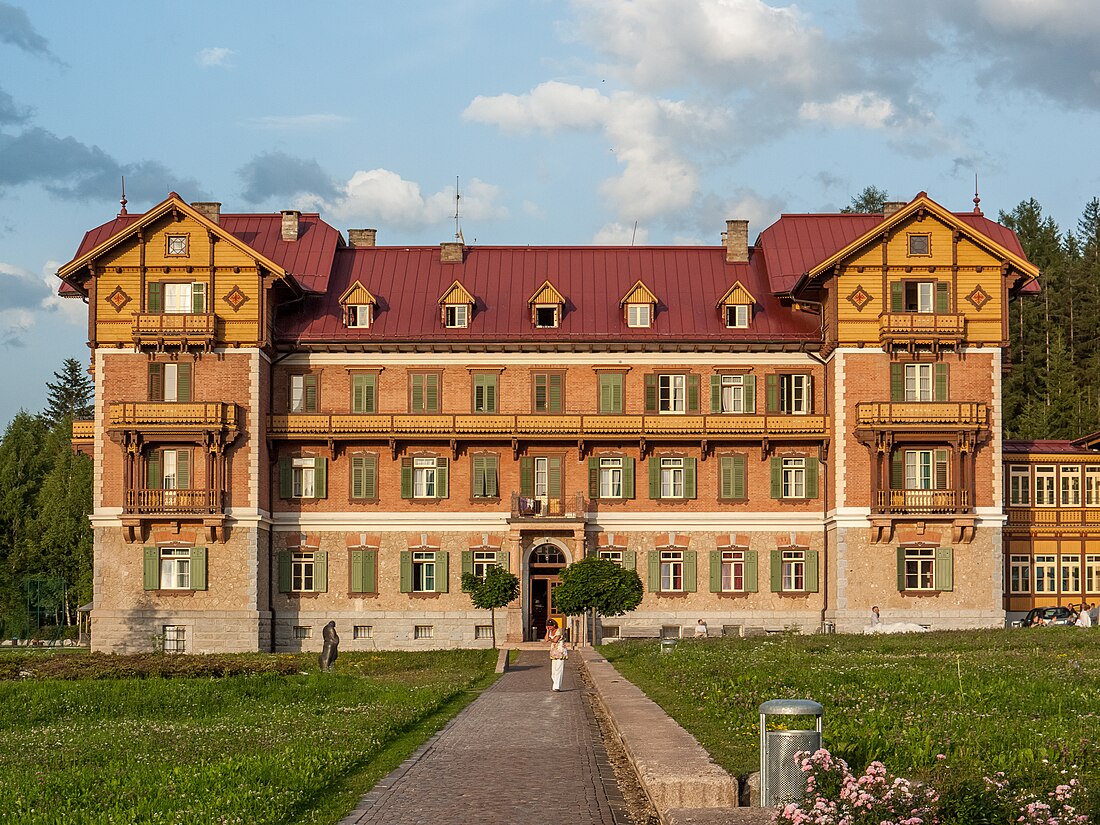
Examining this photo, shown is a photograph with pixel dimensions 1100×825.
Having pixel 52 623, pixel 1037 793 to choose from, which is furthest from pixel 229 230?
pixel 1037 793

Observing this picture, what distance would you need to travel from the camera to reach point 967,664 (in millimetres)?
31891

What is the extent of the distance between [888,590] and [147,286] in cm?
3035

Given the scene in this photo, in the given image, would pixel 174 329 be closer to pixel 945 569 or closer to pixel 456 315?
pixel 456 315

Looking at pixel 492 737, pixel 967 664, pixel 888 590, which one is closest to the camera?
pixel 492 737

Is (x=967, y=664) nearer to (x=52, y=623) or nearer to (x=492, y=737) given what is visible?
(x=492, y=737)

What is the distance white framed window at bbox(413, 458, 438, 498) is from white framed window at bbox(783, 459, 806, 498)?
13.8m

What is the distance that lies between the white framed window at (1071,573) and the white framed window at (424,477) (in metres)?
25.9

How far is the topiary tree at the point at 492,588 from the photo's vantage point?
57781mm

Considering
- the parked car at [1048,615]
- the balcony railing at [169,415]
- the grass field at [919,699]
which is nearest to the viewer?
the grass field at [919,699]

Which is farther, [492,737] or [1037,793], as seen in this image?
[492,737]

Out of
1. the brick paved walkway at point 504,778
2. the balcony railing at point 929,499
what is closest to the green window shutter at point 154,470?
the balcony railing at point 929,499

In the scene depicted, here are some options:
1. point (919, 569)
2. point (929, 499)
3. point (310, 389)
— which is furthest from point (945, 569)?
point (310, 389)

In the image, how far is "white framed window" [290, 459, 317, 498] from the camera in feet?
204

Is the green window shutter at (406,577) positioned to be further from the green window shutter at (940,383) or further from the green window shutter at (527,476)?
the green window shutter at (940,383)
